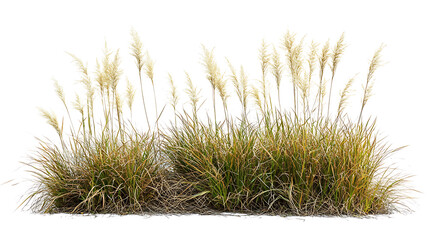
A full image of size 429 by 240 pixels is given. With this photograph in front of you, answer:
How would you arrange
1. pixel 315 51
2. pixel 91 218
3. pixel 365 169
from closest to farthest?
pixel 91 218 → pixel 365 169 → pixel 315 51

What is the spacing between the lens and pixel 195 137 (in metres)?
5.47

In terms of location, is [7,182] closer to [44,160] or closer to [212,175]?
[44,160]

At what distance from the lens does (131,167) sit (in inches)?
202

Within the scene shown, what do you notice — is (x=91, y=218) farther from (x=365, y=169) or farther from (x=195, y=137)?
(x=365, y=169)

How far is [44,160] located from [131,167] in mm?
1079

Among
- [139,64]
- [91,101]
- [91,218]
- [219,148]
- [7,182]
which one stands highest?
[139,64]

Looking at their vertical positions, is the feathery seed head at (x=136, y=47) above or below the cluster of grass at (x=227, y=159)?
above

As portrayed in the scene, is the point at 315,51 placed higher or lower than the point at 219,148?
higher

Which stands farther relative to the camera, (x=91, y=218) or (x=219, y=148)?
(x=219, y=148)

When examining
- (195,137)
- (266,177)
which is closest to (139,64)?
(195,137)

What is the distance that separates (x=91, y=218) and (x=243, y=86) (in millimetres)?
2234

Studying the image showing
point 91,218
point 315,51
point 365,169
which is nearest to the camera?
point 91,218

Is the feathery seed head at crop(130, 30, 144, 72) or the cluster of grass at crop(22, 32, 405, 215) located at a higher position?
the feathery seed head at crop(130, 30, 144, 72)

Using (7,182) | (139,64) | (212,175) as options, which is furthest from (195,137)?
(7,182)
